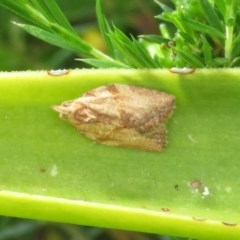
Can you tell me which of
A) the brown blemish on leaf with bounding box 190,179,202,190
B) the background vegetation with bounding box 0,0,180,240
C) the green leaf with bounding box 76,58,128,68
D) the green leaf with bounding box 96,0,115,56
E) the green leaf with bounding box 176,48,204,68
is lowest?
the background vegetation with bounding box 0,0,180,240

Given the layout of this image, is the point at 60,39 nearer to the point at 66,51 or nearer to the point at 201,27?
the point at 201,27

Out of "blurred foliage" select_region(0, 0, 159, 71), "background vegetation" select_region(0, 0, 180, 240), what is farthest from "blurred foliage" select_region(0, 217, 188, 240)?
"blurred foliage" select_region(0, 0, 159, 71)

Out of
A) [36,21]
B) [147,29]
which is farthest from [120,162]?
[147,29]

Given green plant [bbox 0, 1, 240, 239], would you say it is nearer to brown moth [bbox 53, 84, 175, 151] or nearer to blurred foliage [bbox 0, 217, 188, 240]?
brown moth [bbox 53, 84, 175, 151]

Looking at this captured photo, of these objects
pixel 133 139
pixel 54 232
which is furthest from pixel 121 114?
pixel 54 232

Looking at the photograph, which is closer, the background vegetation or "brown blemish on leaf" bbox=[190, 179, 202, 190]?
"brown blemish on leaf" bbox=[190, 179, 202, 190]

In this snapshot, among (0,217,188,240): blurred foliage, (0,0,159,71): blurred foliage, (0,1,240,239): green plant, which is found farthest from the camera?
(0,0,159,71): blurred foliage

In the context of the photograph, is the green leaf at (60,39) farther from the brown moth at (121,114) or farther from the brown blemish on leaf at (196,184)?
the brown blemish on leaf at (196,184)

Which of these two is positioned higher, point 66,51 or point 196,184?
point 196,184
